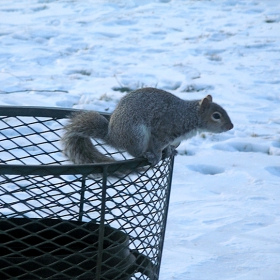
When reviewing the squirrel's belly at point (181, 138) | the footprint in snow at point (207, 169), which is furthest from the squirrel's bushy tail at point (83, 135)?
the footprint in snow at point (207, 169)

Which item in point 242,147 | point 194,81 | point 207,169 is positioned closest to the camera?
point 207,169

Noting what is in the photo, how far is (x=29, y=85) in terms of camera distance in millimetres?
4398

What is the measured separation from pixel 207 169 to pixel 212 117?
956 millimetres

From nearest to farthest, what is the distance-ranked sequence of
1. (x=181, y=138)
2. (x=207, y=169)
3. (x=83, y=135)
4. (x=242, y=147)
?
1. (x=83, y=135)
2. (x=181, y=138)
3. (x=207, y=169)
4. (x=242, y=147)

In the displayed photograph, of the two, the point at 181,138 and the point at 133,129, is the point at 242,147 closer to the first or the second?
the point at 181,138

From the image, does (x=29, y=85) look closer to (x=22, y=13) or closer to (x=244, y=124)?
(x=244, y=124)

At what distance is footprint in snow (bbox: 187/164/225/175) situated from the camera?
10.6 ft

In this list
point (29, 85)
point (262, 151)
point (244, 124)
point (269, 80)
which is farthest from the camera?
point (269, 80)

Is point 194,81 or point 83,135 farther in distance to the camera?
point 194,81

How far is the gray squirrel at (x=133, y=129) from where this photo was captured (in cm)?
195

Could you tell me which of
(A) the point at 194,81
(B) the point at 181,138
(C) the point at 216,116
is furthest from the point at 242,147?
(B) the point at 181,138

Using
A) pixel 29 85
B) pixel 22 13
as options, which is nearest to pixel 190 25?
pixel 22 13

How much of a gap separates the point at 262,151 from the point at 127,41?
2.41 meters

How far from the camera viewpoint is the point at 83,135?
75.9 inches
